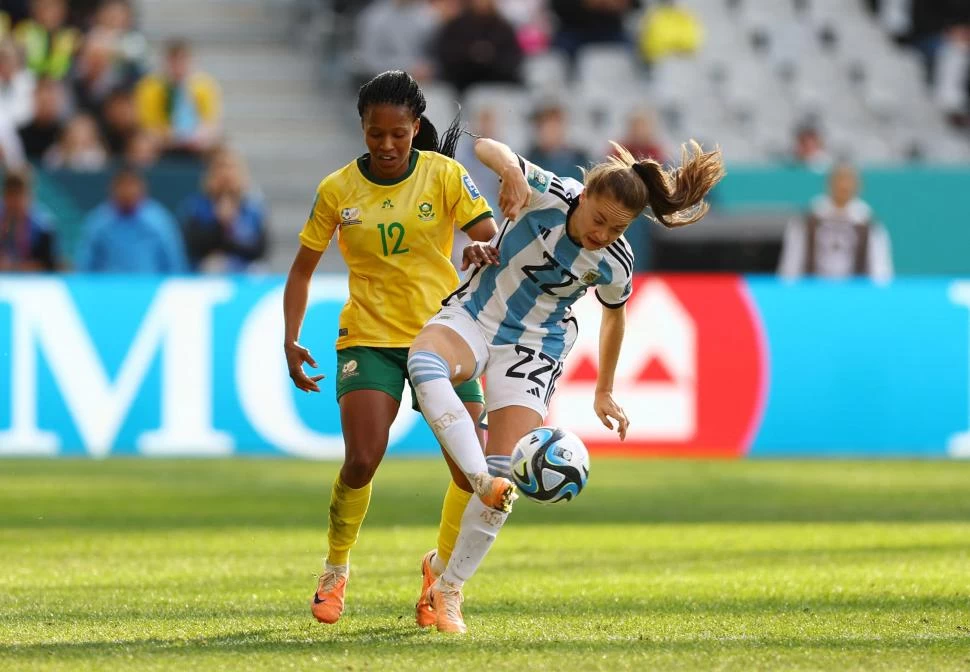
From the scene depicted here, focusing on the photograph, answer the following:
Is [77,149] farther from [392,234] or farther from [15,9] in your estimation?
[392,234]

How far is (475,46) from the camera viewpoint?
61.3 ft

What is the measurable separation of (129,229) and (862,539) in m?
7.88

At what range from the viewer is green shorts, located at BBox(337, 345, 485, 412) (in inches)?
265

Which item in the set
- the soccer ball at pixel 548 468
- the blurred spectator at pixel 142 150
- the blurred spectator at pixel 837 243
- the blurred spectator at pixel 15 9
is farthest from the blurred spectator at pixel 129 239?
the soccer ball at pixel 548 468

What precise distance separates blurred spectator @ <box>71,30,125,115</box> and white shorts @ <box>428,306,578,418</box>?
40.3 ft

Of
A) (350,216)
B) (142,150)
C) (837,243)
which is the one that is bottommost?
(837,243)

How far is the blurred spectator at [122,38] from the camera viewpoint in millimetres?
18750

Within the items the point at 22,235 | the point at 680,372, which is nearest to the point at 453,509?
the point at 680,372

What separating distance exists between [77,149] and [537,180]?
1131 cm

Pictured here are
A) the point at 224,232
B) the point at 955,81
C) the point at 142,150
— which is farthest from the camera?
the point at 955,81

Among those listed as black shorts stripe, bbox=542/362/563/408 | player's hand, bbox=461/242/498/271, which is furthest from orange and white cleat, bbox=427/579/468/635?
player's hand, bbox=461/242/498/271

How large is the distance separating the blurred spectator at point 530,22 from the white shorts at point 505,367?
13803 mm

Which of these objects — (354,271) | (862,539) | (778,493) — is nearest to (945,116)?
(778,493)

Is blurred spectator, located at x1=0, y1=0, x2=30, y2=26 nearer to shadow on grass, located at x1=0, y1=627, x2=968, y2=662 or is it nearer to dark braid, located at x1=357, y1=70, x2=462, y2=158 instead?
dark braid, located at x1=357, y1=70, x2=462, y2=158
